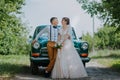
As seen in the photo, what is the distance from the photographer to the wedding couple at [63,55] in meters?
14.8

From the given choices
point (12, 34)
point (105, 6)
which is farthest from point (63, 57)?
point (12, 34)

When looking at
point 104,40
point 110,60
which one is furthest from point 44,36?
point 104,40

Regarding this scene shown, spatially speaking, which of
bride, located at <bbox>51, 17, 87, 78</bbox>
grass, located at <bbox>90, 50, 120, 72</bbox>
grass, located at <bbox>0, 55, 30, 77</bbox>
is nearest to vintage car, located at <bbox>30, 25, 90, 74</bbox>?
bride, located at <bbox>51, 17, 87, 78</bbox>

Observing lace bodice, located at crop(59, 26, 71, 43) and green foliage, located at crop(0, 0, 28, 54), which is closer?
lace bodice, located at crop(59, 26, 71, 43)

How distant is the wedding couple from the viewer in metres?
14.8

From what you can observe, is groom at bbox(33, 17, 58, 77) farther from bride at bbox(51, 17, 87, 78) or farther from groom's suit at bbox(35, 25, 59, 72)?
bride at bbox(51, 17, 87, 78)

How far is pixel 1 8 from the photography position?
1759 centimetres

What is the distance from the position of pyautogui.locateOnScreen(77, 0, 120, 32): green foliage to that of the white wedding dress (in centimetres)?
282

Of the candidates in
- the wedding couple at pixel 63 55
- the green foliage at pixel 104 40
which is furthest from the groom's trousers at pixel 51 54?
the green foliage at pixel 104 40

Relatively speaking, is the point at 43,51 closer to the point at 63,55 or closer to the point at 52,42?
the point at 52,42

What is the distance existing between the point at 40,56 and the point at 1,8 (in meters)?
3.21

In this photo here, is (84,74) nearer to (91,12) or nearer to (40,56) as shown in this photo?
(40,56)

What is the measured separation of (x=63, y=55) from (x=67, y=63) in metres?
0.33

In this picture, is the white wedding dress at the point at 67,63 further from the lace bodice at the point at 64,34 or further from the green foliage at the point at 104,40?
the green foliage at the point at 104,40
